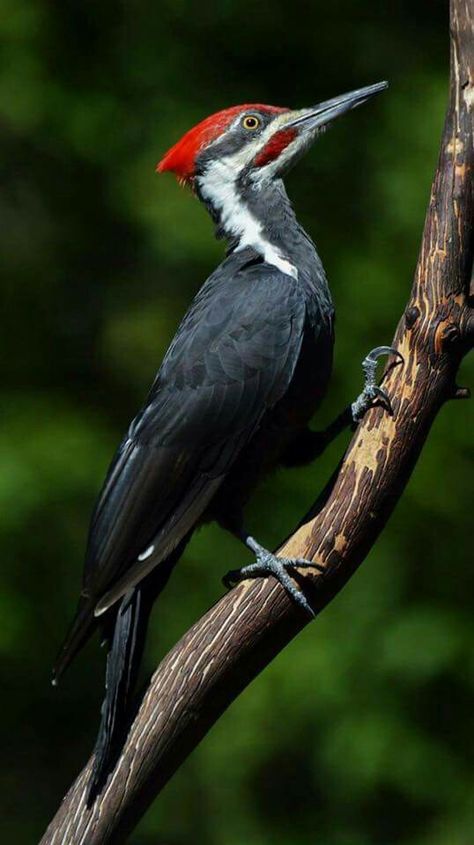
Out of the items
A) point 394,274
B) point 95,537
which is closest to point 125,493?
point 95,537

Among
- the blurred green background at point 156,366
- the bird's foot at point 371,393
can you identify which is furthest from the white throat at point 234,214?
the blurred green background at point 156,366

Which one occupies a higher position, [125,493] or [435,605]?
[125,493]

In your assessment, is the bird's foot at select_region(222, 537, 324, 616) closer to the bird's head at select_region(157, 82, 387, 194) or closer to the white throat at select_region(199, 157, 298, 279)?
the white throat at select_region(199, 157, 298, 279)

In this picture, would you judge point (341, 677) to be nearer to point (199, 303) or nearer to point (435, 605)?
point (435, 605)

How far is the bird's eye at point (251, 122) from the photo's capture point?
3885mm

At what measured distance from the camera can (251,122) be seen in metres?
3.89

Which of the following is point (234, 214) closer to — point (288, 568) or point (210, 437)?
point (210, 437)

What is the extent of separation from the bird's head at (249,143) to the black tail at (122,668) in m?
1.16

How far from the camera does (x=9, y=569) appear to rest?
502 centimetres

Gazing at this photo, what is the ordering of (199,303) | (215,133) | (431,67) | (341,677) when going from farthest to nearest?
(431,67)
(341,677)
(215,133)
(199,303)

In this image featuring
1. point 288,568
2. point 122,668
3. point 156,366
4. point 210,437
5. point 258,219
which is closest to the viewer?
point 288,568

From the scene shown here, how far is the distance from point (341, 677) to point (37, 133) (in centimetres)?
245

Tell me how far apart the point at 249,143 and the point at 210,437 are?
40.1 inches

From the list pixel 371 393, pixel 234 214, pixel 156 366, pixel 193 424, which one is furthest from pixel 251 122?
pixel 156 366
